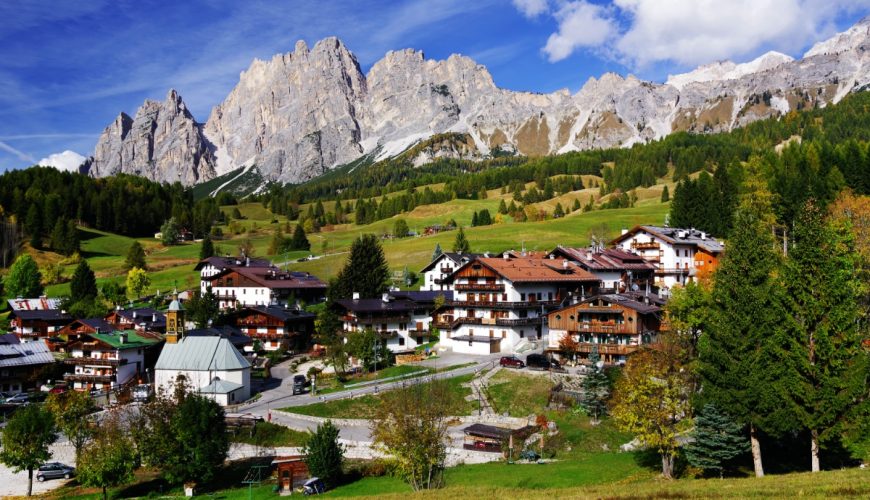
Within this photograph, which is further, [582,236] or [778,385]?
[582,236]

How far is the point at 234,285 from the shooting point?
4405 inches

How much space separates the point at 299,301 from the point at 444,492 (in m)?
79.7

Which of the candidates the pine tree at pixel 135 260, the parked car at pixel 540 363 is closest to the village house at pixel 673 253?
the parked car at pixel 540 363

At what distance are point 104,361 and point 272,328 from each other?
21.0 metres

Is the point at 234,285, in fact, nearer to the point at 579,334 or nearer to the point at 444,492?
the point at 579,334

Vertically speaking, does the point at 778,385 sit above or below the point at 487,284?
below

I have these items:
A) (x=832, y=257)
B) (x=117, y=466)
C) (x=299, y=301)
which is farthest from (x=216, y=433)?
(x=299, y=301)

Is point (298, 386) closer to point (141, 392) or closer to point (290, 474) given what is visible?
point (141, 392)

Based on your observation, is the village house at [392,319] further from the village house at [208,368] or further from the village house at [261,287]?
the village house at [261,287]

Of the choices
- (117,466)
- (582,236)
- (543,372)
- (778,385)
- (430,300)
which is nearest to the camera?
(778,385)

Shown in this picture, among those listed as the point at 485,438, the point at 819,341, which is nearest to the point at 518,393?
the point at 485,438

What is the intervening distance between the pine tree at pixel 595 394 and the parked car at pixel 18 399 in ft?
190

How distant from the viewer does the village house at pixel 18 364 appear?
76.7 meters

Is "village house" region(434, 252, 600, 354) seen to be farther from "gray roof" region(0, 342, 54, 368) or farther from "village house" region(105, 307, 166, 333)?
"gray roof" region(0, 342, 54, 368)
